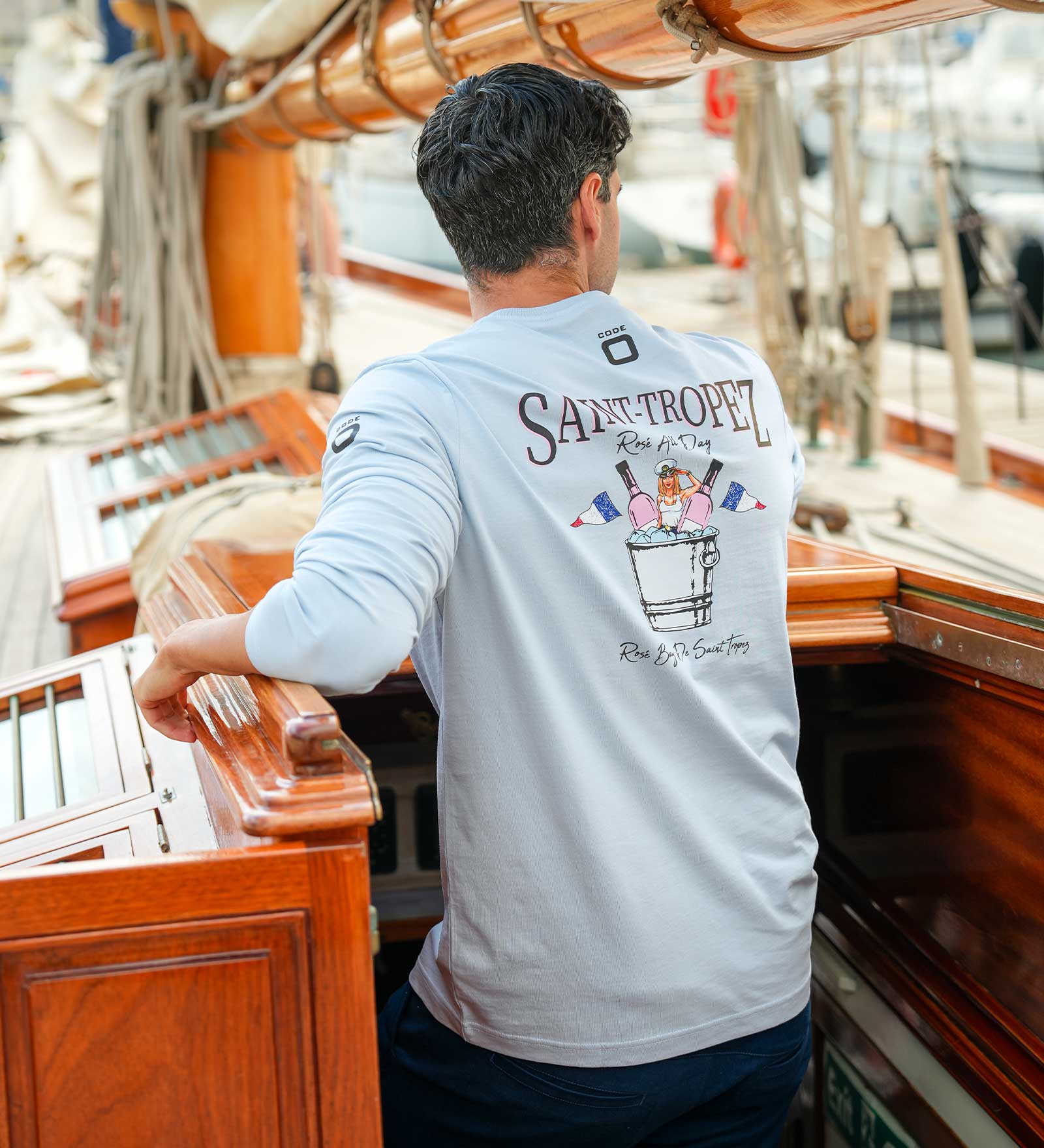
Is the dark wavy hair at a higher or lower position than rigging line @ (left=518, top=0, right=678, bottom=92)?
lower

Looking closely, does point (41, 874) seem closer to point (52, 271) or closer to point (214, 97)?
point (214, 97)

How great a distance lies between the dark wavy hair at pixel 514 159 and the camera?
0.92 metres

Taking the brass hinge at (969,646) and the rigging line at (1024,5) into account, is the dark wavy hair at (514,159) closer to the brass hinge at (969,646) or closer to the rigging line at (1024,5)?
the rigging line at (1024,5)

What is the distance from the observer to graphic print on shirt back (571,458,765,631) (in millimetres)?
956

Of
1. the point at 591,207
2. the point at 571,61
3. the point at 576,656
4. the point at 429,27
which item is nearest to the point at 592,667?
the point at 576,656

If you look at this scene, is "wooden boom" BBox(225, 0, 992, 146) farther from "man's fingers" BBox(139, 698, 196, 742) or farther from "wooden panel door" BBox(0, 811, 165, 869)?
"wooden panel door" BBox(0, 811, 165, 869)

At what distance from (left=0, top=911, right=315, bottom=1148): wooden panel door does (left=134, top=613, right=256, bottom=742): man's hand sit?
7.3 inches

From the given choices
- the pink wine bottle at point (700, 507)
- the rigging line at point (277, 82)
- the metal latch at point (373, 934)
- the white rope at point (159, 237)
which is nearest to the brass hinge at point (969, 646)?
the pink wine bottle at point (700, 507)

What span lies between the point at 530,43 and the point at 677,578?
3.08 feet

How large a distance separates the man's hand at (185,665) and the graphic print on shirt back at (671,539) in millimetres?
260

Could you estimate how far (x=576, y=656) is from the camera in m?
0.95

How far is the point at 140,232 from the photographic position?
3.76 m

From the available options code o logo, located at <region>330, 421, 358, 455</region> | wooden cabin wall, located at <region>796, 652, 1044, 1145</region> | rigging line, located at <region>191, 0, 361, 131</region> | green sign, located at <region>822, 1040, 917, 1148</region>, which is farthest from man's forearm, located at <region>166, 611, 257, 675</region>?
rigging line, located at <region>191, 0, 361, 131</region>

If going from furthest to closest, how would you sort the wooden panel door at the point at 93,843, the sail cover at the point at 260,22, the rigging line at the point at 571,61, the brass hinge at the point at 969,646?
the sail cover at the point at 260,22 → the rigging line at the point at 571,61 → the brass hinge at the point at 969,646 → the wooden panel door at the point at 93,843
